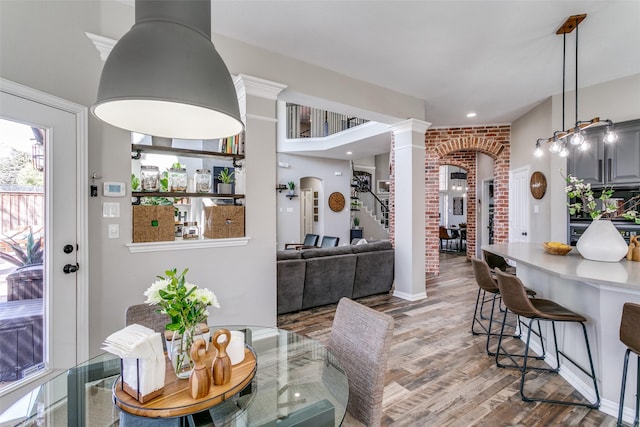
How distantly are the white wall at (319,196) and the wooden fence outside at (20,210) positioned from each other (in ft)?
21.6

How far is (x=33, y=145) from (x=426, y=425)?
3.09 m

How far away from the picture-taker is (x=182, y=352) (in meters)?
1.09

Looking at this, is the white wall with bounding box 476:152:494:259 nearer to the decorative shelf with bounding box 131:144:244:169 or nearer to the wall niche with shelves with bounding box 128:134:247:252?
the wall niche with shelves with bounding box 128:134:247:252

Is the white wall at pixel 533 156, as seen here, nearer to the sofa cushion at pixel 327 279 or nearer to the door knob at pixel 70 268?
the sofa cushion at pixel 327 279

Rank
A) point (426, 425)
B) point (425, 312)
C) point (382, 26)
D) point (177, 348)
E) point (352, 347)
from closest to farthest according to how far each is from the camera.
Answer: 1. point (177, 348)
2. point (352, 347)
3. point (426, 425)
4. point (382, 26)
5. point (425, 312)

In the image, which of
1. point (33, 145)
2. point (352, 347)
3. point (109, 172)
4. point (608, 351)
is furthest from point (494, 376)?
point (33, 145)

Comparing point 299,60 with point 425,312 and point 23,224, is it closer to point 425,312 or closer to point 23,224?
point 23,224

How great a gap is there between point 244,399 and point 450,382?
1.84 m

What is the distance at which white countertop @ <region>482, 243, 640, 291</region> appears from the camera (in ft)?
5.79

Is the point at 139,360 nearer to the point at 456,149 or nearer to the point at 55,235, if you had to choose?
the point at 55,235

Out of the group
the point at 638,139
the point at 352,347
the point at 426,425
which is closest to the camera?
the point at 352,347

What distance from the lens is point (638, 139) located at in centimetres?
361

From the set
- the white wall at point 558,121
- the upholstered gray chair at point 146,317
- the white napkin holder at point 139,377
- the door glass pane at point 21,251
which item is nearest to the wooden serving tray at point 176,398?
the white napkin holder at point 139,377

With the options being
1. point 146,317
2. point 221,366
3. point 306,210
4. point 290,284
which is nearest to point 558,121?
point 290,284
